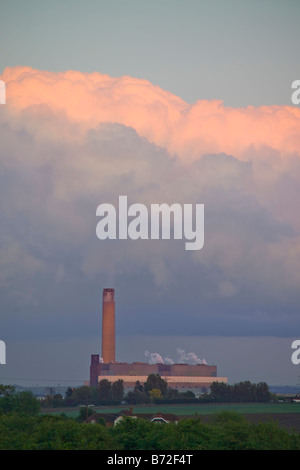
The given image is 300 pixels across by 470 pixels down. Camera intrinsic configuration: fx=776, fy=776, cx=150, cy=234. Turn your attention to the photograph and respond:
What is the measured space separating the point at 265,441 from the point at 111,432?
17.2 m

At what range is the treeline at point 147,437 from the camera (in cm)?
7288

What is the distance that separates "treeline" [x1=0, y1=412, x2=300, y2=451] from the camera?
2869 inches

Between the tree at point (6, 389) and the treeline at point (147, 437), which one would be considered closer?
the treeline at point (147, 437)

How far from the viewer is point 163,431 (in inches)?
3179

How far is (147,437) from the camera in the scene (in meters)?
77.9

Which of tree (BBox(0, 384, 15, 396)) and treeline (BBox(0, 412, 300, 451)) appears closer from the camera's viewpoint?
treeline (BBox(0, 412, 300, 451))

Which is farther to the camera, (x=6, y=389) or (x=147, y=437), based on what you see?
(x=6, y=389)
